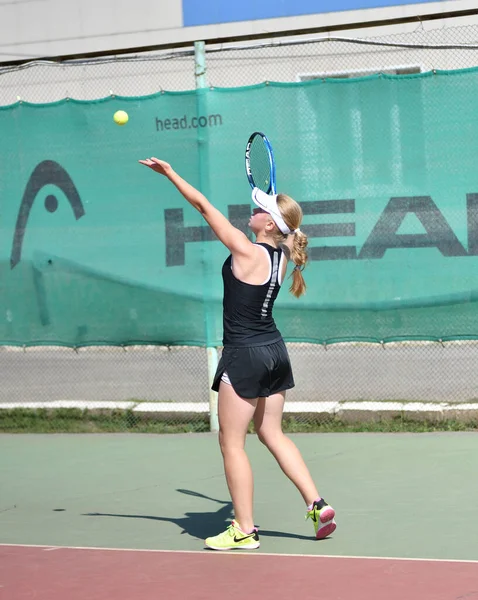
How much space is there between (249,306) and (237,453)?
66cm

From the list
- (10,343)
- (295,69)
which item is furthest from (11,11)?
(10,343)

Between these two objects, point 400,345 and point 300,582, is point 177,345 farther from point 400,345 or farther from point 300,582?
point 300,582

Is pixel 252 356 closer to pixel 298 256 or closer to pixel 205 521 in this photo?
pixel 298 256

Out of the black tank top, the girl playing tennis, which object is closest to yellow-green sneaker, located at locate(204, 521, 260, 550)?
the girl playing tennis

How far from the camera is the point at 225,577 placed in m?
4.38

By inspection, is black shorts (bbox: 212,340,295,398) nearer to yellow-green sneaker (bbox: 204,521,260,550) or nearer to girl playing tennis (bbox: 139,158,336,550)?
girl playing tennis (bbox: 139,158,336,550)

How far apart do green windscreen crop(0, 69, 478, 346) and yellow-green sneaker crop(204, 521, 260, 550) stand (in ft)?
9.29

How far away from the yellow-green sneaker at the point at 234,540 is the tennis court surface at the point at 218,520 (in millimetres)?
47

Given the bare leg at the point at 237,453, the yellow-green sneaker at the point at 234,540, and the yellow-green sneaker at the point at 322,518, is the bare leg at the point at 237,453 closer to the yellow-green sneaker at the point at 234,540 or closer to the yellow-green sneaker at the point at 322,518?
the yellow-green sneaker at the point at 234,540

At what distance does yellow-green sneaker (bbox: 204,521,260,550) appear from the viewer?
479 centimetres

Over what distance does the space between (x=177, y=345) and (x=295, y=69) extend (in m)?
5.19

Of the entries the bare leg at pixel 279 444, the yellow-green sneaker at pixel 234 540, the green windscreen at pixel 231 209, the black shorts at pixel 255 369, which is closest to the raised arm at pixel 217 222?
the black shorts at pixel 255 369

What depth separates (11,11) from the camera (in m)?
15.8

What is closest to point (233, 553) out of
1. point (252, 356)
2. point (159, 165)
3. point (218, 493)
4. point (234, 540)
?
point (234, 540)
